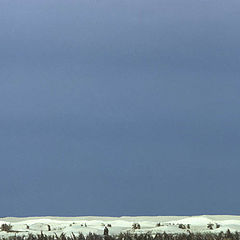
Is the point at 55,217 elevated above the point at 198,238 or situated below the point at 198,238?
above

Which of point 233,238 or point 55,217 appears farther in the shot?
point 55,217

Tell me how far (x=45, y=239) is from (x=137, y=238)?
1623mm

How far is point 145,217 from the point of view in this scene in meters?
26.8

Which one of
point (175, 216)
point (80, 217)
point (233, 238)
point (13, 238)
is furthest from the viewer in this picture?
point (80, 217)

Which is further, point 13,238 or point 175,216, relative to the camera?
point 175,216

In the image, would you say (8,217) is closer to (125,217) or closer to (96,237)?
(125,217)

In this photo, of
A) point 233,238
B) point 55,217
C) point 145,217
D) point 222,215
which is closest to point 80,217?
point 55,217

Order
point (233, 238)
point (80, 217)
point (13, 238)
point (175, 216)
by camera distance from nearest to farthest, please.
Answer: point (233, 238), point (13, 238), point (175, 216), point (80, 217)

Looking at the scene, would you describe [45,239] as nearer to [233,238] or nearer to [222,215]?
[233,238]

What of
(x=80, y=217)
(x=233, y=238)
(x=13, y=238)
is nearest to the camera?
(x=233, y=238)

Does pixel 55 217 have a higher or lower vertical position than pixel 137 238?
higher

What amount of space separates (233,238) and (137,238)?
1.60 m

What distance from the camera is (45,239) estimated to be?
9984 millimetres

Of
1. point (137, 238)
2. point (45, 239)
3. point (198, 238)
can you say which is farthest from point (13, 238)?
point (198, 238)
